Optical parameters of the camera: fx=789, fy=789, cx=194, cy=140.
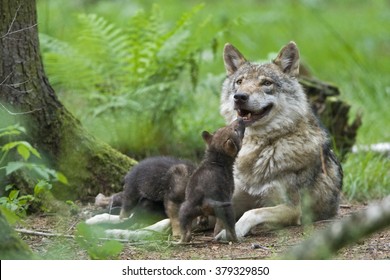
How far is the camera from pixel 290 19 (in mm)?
19250

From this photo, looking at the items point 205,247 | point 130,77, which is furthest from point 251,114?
point 130,77

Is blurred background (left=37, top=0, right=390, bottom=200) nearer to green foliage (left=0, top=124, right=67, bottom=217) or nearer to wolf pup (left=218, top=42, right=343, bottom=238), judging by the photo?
wolf pup (left=218, top=42, right=343, bottom=238)

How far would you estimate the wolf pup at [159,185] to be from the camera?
23.6 feet

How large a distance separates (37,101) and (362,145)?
17.1ft

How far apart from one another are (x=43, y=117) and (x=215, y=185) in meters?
2.20

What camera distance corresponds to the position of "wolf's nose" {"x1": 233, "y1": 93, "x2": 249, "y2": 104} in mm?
7645

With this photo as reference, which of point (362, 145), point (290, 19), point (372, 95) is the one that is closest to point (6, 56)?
point (362, 145)

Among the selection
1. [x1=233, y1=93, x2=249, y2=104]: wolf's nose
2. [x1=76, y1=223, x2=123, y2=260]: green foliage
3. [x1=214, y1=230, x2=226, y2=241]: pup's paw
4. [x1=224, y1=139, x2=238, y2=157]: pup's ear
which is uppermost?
[x1=233, y1=93, x2=249, y2=104]: wolf's nose

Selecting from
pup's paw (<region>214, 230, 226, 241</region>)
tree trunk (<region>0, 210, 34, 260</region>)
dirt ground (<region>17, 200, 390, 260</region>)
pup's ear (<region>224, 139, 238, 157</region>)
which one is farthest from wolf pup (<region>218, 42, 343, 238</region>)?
tree trunk (<region>0, 210, 34, 260</region>)

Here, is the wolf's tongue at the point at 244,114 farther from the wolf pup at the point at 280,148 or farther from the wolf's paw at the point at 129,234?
the wolf's paw at the point at 129,234

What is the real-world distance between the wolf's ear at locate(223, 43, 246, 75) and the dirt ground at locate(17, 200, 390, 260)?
6.15 ft

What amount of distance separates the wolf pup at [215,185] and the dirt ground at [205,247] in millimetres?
189

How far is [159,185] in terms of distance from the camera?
748 cm
